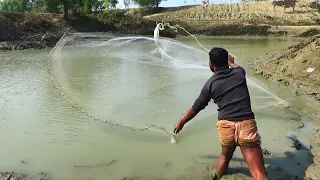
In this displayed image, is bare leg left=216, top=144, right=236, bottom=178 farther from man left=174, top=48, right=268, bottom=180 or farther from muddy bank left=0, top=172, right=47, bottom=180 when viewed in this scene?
muddy bank left=0, top=172, right=47, bottom=180

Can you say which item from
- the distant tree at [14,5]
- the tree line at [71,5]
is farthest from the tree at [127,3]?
the distant tree at [14,5]

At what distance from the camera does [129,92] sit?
325 inches

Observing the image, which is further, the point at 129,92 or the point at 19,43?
the point at 19,43

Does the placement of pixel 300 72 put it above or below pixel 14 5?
below

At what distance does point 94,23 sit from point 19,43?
1103 cm

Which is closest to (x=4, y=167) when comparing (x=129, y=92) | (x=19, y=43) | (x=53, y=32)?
(x=129, y=92)

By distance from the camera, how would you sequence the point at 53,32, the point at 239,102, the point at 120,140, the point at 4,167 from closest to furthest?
the point at 239,102 → the point at 4,167 → the point at 120,140 → the point at 53,32

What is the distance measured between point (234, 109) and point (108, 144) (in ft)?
8.34

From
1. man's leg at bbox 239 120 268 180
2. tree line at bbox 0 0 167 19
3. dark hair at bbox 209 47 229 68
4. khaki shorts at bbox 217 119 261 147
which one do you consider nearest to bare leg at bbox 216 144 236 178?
khaki shorts at bbox 217 119 261 147

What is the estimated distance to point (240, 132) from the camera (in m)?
3.47

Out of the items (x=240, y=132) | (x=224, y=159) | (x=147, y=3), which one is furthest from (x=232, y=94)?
(x=147, y=3)

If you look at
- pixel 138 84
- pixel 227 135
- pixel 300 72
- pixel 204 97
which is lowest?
pixel 138 84

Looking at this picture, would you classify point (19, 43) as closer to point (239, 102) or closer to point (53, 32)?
point (53, 32)

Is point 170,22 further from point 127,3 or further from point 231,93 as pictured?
point 231,93
